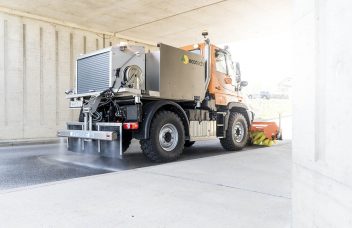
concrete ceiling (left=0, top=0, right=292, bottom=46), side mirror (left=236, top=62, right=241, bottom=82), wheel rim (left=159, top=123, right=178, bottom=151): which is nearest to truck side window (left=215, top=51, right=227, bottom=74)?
side mirror (left=236, top=62, right=241, bottom=82)

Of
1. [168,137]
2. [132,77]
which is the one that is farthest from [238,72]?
[132,77]

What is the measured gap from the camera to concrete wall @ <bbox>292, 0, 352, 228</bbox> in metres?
1.56

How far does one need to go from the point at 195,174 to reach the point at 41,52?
8763 mm

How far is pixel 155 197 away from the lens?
347cm

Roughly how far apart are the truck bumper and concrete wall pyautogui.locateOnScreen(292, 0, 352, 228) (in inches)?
153

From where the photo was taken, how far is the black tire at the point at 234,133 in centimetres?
825

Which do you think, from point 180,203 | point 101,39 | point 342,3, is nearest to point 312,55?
point 342,3

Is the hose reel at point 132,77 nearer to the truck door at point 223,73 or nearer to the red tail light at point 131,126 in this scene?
the red tail light at point 131,126

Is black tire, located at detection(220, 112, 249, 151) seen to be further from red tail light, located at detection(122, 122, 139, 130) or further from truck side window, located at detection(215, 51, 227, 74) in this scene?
red tail light, located at detection(122, 122, 139, 130)

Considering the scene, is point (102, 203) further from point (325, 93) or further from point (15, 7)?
point (15, 7)

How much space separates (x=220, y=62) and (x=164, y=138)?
3.06 meters

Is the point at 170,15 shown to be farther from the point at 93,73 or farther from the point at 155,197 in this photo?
the point at 155,197

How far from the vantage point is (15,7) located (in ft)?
33.4

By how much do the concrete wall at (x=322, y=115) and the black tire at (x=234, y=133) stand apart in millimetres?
5988
